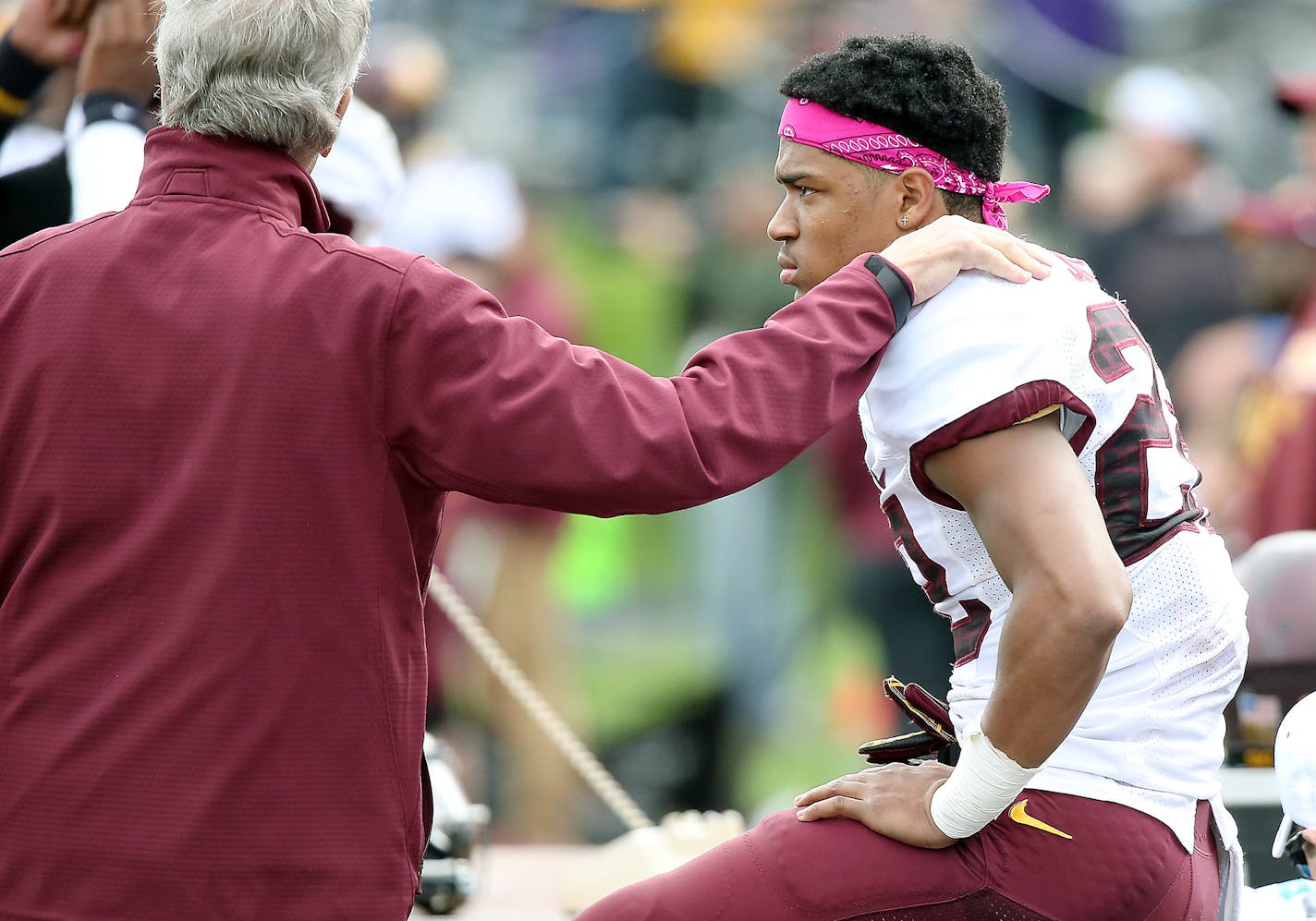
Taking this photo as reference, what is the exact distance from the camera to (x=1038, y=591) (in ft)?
6.97

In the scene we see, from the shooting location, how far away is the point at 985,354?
2.22 metres

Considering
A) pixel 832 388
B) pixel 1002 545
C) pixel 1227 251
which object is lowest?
pixel 1227 251

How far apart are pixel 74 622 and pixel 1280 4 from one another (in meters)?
7.34

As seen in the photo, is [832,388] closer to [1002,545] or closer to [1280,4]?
[1002,545]

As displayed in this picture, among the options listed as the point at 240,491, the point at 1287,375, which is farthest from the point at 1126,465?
the point at 1287,375

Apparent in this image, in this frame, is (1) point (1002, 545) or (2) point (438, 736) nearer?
(1) point (1002, 545)

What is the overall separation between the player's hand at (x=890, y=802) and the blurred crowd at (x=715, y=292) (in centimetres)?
316

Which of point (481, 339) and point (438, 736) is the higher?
point (481, 339)

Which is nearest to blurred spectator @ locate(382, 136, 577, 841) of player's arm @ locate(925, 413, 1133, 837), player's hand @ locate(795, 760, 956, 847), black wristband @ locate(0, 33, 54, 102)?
black wristband @ locate(0, 33, 54, 102)

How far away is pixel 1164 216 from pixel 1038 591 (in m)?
4.70

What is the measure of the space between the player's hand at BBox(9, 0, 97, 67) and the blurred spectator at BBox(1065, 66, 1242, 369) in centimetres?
390

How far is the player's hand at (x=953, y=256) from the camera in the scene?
2.28 metres

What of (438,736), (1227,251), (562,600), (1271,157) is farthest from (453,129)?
(1271,157)

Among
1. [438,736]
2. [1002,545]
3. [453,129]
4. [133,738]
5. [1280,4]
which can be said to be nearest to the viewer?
[133,738]
